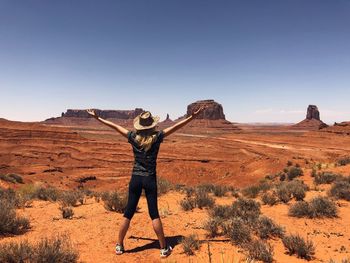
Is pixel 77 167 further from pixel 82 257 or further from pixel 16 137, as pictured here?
pixel 82 257

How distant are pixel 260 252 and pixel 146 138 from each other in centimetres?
257

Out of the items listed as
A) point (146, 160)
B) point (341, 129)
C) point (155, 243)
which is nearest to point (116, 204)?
point (155, 243)

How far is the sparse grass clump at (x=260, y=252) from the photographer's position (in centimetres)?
499

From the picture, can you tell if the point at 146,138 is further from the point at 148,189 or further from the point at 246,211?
the point at 246,211

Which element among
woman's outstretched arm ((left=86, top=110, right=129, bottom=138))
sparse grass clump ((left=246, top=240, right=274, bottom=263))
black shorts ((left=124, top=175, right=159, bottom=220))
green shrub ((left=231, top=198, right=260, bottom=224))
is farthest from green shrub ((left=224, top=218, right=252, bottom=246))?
woman's outstretched arm ((left=86, top=110, right=129, bottom=138))

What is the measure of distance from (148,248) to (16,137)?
49308 mm

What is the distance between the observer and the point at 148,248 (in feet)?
18.0

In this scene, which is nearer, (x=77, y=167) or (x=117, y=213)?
(x=117, y=213)

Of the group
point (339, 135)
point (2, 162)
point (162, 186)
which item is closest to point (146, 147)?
point (162, 186)

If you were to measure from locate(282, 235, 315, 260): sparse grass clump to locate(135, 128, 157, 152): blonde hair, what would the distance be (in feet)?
9.73

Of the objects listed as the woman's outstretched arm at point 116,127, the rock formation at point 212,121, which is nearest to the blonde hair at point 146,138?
the woman's outstretched arm at point 116,127

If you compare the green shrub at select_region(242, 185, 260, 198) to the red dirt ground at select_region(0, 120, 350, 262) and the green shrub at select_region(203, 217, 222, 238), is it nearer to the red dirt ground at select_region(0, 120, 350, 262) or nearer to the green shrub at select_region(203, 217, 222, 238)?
the red dirt ground at select_region(0, 120, 350, 262)

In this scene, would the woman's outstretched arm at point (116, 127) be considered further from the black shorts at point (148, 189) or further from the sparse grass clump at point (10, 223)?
the sparse grass clump at point (10, 223)

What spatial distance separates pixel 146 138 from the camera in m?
5.17
